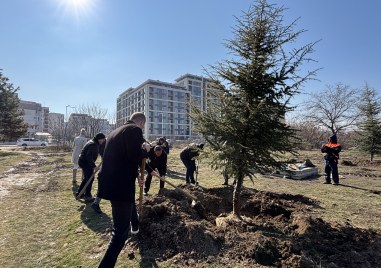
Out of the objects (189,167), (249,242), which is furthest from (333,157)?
(249,242)

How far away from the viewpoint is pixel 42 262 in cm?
426

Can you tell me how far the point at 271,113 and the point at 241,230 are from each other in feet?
7.52

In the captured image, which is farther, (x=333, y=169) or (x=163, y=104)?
(x=163, y=104)

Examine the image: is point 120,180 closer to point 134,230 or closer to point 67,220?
point 134,230

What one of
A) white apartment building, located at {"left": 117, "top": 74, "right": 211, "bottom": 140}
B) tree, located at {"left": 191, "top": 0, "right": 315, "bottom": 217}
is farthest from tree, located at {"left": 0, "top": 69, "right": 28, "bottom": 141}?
white apartment building, located at {"left": 117, "top": 74, "right": 211, "bottom": 140}

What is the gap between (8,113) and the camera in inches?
1212

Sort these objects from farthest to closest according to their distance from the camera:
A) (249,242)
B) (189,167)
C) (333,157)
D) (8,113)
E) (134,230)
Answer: (8,113)
(333,157)
(189,167)
(134,230)
(249,242)

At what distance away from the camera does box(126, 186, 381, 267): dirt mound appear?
12.2ft

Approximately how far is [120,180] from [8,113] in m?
33.8

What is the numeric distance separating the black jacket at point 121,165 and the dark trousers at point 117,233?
0.42ft

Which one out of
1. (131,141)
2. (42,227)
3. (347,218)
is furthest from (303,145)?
(42,227)

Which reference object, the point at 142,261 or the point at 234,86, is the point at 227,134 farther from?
the point at 142,261

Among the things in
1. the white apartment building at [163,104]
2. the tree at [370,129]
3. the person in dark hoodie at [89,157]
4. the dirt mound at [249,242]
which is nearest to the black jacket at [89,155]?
the person in dark hoodie at [89,157]

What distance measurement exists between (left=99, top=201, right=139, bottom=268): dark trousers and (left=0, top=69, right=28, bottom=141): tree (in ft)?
111
